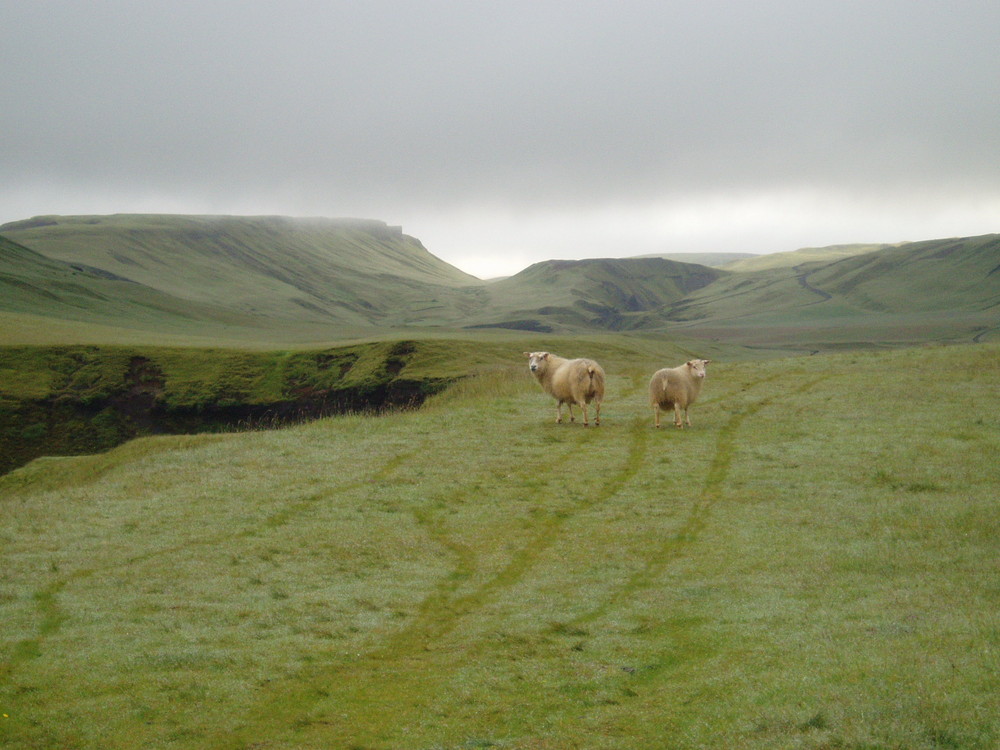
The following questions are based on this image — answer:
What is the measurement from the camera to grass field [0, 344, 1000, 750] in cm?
953

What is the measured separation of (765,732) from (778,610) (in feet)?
16.1

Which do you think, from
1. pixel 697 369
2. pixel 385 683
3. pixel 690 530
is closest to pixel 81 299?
pixel 697 369

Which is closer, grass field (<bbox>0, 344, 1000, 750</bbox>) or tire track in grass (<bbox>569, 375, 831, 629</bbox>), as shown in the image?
grass field (<bbox>0, 344, 1000, 750</bbox>)

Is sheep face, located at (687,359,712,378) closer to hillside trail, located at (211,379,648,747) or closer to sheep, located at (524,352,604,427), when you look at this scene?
sheep, located at (524,352,604,427)

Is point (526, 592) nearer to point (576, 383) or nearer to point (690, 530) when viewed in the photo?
point (690, 530)

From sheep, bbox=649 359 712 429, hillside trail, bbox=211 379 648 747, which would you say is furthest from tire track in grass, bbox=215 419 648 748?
sheep, bbox=649 359 712 429

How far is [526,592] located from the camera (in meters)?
15.3

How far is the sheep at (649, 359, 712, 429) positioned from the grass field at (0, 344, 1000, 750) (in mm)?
1253

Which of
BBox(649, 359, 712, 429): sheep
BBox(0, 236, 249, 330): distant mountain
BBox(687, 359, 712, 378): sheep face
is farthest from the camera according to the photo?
BBox(0, 236, 249, 330): distant mountain

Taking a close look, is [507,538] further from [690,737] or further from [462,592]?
[690,737]

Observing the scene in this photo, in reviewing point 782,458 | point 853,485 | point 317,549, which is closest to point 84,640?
point 317,549

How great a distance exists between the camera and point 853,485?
21.4 meters

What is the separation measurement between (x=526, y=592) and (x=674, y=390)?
54.0 ft

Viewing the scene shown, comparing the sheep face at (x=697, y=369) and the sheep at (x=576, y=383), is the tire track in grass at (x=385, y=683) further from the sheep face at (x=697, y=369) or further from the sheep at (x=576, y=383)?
the sheep face at (x=697, y=369)
